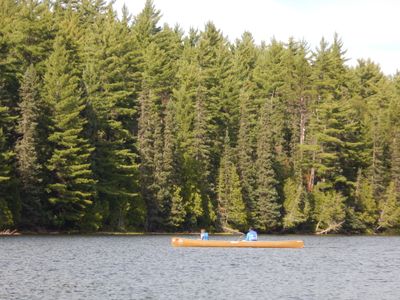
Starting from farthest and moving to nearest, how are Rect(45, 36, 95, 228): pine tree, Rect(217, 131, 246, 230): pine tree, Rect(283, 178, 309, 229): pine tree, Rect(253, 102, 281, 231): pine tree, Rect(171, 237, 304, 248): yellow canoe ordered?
1. Rect(283, 178, 309, 229): pine tree
2. Rect(253, 102, 281, 231): pine tree
3. Rect(217, 131, 246, 230): pine tree
4. Rect(45, 36, 95, 228): pine tree
5. Rect(171, 237, 304, 248): yellow canoe

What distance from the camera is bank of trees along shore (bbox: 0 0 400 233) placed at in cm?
7931

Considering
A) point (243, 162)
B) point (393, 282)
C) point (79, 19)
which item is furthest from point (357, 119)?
point (393, 282)

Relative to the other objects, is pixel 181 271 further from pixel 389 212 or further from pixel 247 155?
pixel 389 212

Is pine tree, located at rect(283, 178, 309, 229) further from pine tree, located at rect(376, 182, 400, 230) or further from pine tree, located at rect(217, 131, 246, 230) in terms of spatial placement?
pine tree, located at rect(376, 182, 400, 230)

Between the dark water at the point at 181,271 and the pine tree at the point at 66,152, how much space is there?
24.5 ft

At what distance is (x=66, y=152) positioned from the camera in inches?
3086

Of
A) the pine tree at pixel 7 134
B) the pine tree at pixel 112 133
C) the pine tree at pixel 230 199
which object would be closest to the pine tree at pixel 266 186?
the pine tree at pixel 230 199

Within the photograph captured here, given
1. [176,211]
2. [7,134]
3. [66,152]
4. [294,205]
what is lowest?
[176,211]

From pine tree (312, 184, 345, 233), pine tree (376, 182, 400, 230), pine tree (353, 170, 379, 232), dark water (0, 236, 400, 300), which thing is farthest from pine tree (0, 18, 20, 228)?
pine tree (376, 182, 400, 230)

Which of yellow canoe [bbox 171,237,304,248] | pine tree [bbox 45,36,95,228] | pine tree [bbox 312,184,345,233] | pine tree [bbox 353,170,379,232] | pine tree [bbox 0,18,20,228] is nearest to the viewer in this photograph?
yellow canoe [bbox 171,237,304,248]

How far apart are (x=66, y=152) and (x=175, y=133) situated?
2005 centimetres

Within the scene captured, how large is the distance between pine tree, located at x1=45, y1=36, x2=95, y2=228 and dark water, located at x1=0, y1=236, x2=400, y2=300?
24.5 feet

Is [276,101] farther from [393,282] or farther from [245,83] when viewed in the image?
[393,282]

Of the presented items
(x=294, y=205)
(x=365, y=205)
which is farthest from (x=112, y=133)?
(x=365, y=205)
